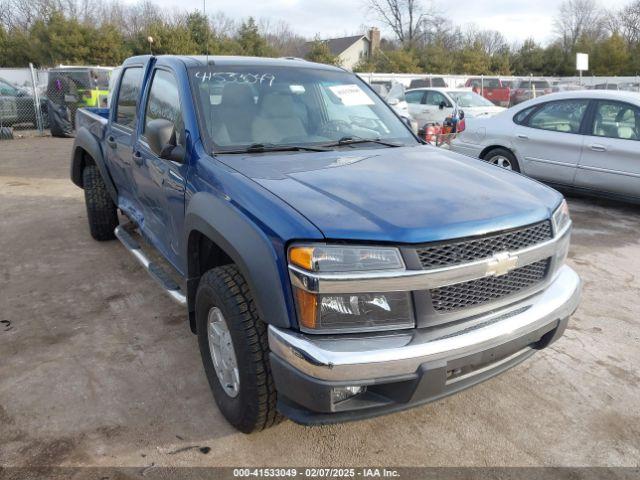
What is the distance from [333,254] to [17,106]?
16285mm

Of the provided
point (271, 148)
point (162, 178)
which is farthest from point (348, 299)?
point (162, 178)

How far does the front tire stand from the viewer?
7.58ft

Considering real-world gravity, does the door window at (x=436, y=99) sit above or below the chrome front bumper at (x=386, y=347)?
above

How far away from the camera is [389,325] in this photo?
2107 millimetres

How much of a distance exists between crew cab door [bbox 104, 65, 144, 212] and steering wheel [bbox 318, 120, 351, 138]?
1505mm

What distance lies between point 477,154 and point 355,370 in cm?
660

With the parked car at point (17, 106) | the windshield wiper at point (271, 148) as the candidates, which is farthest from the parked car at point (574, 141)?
the parked car at point (17, 106)

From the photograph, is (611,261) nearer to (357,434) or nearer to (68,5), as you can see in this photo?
(357,434)

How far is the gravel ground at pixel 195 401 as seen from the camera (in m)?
2.53

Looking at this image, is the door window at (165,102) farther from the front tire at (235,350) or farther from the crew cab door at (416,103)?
the crew cab door at (416,103)

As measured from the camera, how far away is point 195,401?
2.92 metres

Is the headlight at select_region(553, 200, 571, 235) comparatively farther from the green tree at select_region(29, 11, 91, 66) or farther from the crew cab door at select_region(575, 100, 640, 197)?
the green tree at select_region(29, 11, 91, 66)

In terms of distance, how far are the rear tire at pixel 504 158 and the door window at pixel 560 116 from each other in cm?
49

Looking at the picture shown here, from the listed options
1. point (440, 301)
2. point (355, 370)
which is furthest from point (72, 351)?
point (440, 301)
